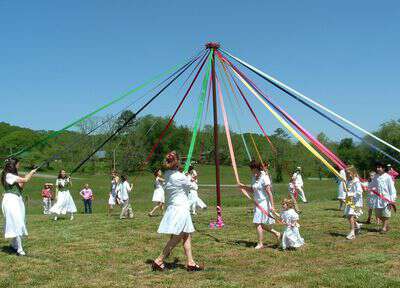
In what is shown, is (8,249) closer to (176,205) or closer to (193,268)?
(176,205)

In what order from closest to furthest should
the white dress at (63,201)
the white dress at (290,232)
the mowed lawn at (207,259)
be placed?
the mowed lawn at (207,259) → the white dress at (290,232) → the white dress at (63,201)

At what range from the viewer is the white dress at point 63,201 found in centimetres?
1448

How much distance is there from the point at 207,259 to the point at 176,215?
1.40m

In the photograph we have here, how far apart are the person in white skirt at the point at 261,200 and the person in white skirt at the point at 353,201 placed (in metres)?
1.82

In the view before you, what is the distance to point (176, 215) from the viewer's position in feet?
22.3

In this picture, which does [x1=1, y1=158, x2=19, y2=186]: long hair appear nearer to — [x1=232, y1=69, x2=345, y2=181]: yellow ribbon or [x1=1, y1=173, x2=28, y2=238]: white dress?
[x1=1, y1=173, x2=28, y2=238]: white dress

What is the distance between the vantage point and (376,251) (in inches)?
320

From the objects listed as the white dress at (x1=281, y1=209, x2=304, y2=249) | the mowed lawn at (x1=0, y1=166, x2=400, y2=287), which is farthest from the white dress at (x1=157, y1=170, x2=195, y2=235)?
the white dress at (x1=281, y1=209, x2=304, y2=249)

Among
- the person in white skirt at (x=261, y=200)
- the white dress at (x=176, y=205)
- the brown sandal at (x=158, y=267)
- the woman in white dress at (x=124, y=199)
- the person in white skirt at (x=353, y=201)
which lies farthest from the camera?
the woman in white dress at (x=124, y=199)

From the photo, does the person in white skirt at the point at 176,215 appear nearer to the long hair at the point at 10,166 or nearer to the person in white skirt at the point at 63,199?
the long hair at the point at 10,166

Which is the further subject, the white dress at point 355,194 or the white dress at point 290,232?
the white dress at point 355,194

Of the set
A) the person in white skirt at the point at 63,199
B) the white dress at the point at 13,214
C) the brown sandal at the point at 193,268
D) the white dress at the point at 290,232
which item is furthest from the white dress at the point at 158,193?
the brown sandal at the point at 193,268

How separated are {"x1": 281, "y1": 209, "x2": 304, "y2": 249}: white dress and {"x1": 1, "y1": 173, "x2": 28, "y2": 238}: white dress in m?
4.90

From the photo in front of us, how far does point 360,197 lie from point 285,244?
2.98m
